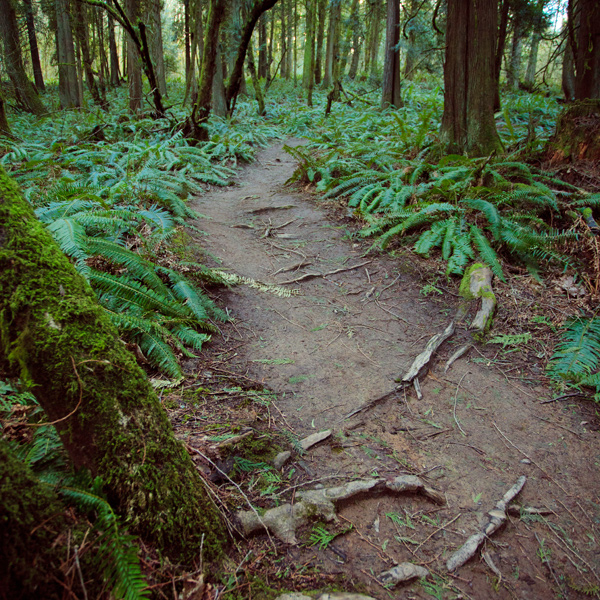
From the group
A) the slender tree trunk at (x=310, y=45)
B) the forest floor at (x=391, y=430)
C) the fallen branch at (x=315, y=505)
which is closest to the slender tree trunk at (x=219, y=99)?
the slender tree trunk at (x=310, y=45)

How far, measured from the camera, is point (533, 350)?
11.7ft

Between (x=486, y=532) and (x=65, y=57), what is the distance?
18007 mm

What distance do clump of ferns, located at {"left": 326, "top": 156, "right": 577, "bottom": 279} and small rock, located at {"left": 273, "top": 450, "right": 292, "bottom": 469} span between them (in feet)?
10.2

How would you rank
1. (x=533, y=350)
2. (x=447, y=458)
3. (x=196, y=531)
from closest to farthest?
(x=196, y=531), (x=447, y=458), (x=533, y=350)

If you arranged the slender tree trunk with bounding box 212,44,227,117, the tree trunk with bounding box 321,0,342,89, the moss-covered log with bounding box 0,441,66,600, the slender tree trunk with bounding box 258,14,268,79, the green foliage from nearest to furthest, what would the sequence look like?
the moss-covered log with bounding box 0,441,66,600 < the green foliage < the slender tree trunk with bounding box 212,44,227,117 < the tree trunk with bounding box 321,0,342,89 < the slender tree trunk with bounding box 258,14,268,79

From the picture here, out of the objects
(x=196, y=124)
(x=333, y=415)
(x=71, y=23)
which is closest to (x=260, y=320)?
(x=333, y=415)

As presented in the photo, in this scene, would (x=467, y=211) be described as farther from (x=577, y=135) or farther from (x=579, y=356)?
(x=579, y=356)

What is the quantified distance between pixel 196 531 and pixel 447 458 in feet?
5.50

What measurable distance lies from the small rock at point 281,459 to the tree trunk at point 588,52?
26.4 ft

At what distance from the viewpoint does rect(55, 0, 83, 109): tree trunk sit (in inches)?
539

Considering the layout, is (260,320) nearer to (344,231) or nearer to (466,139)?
(344,231)

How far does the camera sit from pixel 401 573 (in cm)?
175

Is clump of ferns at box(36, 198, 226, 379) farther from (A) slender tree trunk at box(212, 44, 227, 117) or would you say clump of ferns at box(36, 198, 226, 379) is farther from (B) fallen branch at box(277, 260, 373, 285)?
(A) slender tree trunk at box(212, 44, 227, 117)

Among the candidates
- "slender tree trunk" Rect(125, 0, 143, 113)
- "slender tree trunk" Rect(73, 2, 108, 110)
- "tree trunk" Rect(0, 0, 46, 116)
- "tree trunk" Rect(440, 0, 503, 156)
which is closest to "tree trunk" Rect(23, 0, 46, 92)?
"slender tree trunk" Rect(73, 2, 108, 110)
